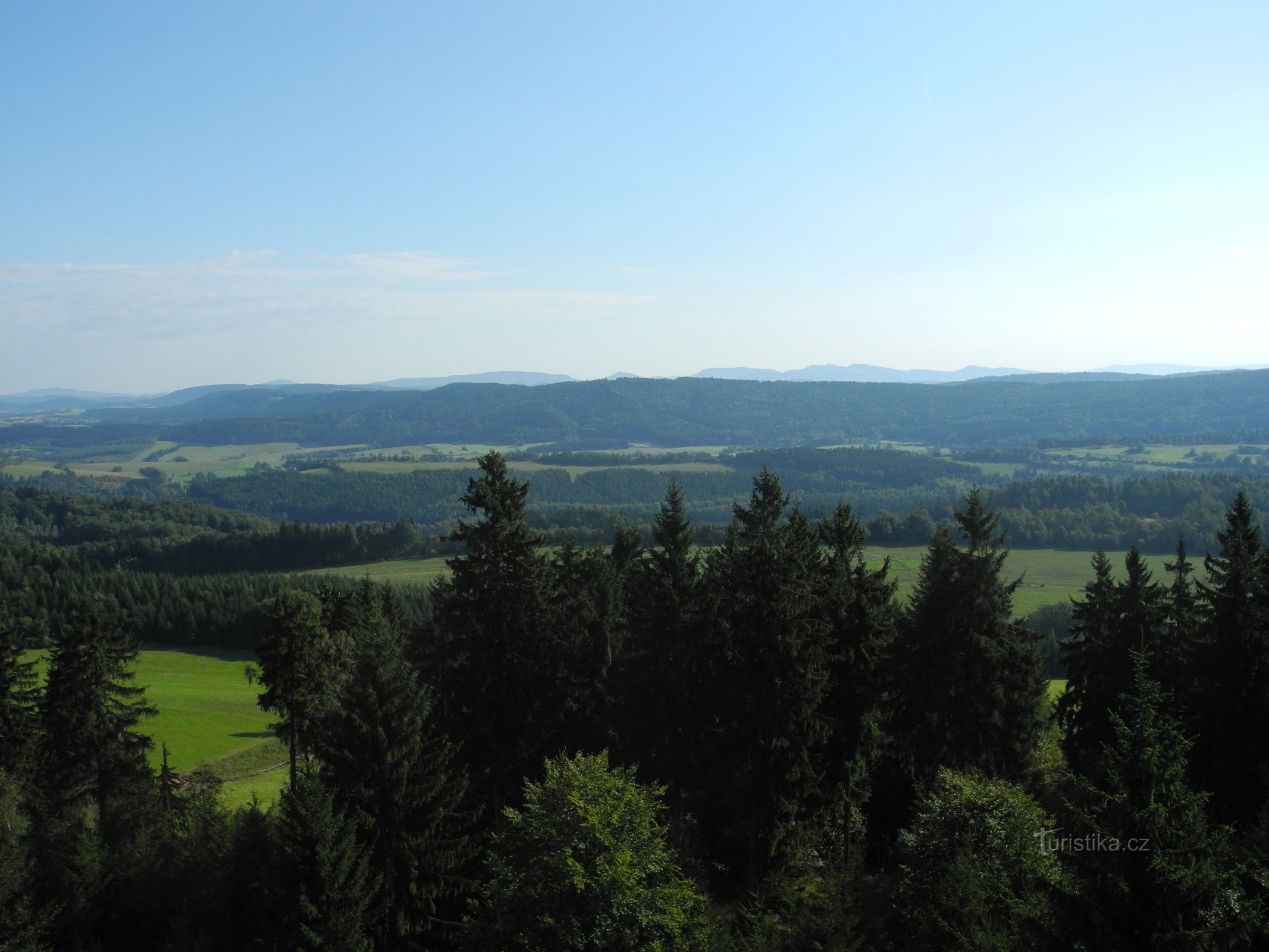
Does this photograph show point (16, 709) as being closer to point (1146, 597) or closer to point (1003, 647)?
point (1003, 647)

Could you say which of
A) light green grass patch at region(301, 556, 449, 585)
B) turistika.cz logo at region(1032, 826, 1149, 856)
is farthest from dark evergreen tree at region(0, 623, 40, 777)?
light green grass patch at region(301, 556, 449, 585)

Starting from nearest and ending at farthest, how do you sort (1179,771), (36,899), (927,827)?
(1179,771) → (927,827) → (36,899)

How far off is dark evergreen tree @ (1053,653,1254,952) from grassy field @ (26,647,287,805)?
39.7 m

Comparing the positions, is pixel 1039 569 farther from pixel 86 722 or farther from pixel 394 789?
pixel 86 722

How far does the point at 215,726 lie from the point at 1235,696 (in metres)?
62.9

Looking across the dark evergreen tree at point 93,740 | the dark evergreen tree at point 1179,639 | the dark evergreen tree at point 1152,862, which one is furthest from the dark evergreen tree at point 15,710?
the dark evergreen tree at point 1179,639

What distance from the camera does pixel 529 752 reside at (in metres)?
30.4

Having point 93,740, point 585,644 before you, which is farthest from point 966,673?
point 93,740

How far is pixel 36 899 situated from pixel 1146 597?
40107 millimetres

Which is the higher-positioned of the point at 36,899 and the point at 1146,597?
the point at 1146,597

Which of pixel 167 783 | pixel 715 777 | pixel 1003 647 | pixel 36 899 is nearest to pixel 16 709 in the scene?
pixel 167 783

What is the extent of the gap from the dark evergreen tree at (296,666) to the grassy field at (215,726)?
6.36 m

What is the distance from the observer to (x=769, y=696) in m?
26.5

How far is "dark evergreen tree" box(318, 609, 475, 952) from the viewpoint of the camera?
2558 cm
